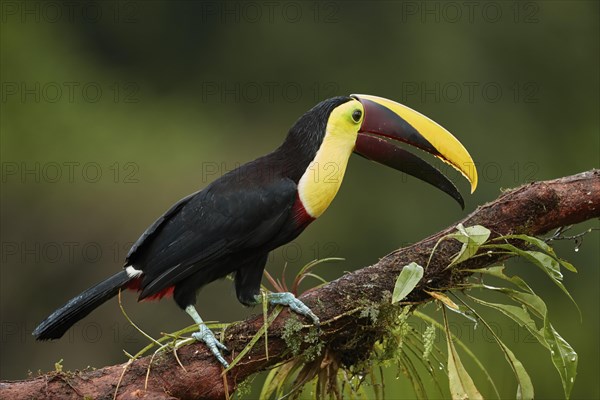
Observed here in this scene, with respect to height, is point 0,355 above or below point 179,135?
below

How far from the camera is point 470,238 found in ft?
10.1

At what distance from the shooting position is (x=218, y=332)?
3.17m

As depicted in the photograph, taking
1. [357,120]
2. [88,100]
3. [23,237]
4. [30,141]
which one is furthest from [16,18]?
[357,120]

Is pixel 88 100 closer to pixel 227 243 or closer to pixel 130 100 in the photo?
pixel 130 100

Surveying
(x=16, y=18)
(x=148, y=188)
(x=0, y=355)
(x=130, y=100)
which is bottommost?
(x=0, y=355)

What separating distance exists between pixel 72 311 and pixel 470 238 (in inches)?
48.8

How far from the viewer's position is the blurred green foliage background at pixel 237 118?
24.2 feet

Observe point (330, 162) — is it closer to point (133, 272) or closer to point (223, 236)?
point (223, 236)

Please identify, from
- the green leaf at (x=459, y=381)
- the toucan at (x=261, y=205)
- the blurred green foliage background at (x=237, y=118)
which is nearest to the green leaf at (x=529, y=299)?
the green leaf at (x=459, y=381)

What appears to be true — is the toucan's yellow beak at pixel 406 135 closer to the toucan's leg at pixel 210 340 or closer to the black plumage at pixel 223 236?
the black plumage at pixel 223 236

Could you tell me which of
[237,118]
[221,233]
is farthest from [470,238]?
[237,118]

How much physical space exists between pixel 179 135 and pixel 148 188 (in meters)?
1.24

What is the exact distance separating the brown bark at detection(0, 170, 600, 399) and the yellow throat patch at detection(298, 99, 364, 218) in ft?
1.25

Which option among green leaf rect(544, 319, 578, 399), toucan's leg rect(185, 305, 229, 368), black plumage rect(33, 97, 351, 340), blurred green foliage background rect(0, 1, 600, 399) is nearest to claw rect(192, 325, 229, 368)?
toucan's leg rect(185, 305, 229, 368)
